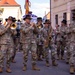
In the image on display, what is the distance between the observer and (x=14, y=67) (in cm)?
1202

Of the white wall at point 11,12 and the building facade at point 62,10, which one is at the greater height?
the white wall at point 11,12

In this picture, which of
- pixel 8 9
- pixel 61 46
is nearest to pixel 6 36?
pixel 61 46

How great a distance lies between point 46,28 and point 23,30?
5.75ft

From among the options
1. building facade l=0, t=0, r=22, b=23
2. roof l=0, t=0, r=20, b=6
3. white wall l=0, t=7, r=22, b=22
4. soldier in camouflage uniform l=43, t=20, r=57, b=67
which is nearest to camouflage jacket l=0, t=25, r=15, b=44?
soldier in camouflage uniform l=43, t=20, r=57, b=67

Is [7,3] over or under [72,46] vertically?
over

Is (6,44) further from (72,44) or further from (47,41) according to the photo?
(72,44)

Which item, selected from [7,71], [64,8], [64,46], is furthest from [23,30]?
[64,8]

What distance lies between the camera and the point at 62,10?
30.5m

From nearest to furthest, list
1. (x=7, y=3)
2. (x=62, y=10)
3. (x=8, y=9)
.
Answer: (x=62, y=10)
(x=8, y=9)
(x=7, y=3)

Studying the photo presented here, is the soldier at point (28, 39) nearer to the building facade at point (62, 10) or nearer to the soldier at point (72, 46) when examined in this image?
the soldier at point (72, 46)

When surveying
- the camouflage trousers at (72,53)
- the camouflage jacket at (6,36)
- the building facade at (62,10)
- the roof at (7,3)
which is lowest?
the camouflage trousers at (72,53)

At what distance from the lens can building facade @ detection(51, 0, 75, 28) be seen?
2814 centimetres

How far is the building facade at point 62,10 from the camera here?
92.3ft

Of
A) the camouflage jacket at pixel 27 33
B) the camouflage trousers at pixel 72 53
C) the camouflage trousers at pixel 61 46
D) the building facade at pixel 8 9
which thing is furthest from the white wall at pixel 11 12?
the camouflage trousers at pixel 72 53
